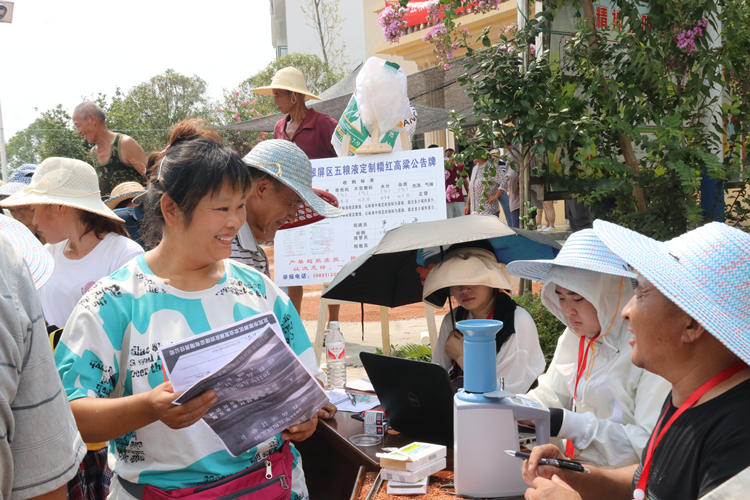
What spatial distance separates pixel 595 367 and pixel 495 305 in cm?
73

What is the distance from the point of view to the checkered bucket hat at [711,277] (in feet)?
4.79

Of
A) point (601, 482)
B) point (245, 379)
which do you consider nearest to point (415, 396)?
point (601, 482)

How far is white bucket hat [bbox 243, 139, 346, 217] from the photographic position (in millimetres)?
2914

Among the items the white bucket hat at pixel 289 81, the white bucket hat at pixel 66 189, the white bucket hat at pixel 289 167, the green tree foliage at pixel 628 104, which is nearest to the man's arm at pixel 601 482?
the white bucket hat at pixel 289 167

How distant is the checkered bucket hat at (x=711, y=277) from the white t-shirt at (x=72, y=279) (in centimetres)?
272

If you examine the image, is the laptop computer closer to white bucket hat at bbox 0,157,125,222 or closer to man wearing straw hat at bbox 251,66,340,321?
white bucket hat at bbox 0,157,125,222

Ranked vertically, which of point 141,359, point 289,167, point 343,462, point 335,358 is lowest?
point 343,462

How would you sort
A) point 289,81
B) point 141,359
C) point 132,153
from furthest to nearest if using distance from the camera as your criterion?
point 132,153 < point 289,81 < point 141,359

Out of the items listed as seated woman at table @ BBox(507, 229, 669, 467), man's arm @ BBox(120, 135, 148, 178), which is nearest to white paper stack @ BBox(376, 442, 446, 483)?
seated woman at table @ BBox(507, 229, 669, 467)

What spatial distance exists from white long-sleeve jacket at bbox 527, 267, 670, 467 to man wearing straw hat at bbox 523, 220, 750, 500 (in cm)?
38

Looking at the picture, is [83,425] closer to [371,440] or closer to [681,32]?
[371,440]

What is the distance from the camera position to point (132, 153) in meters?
6.02

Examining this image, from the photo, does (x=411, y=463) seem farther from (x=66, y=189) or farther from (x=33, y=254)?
(x=66, y=189)

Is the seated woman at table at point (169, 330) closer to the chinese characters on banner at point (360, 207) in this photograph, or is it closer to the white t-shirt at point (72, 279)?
the white t-shirt at point (72, 279)
